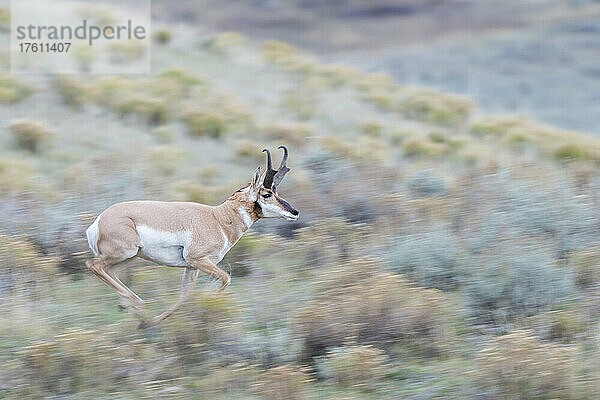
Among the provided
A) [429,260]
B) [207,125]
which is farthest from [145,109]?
[429,260]

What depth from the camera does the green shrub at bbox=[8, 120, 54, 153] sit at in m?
13.9

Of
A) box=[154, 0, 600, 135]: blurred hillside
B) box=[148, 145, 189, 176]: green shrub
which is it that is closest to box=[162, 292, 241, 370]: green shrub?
box=[148, 145, 189, 176]: green shrub

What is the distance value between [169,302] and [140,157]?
5.69 m

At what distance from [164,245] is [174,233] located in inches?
5.0

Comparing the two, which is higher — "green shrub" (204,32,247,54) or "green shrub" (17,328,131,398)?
"green shrub" (204,32,247,54)

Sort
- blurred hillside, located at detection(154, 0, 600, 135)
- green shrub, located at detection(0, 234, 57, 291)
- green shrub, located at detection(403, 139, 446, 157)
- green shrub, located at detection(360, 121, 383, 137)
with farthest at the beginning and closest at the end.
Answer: blurred hillside, located at detection(154, 0, 600, 135) → green shrub, located at detection(360, 121, 383, 137) → green shrub, located at detection(403, 139, 446, 157) → green shrub, located at detection(0, 234, 57, 291)

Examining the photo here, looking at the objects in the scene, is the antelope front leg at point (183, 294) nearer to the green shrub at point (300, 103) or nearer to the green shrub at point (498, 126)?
the green shrub at point (300, 103)

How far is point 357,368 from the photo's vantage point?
255 inches

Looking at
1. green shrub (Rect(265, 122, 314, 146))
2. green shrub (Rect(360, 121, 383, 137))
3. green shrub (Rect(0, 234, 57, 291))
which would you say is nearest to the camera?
green shrub (Rect(0, 234, 57, 291))

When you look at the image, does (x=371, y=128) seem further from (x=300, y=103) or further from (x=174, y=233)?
(x=174, y=233)

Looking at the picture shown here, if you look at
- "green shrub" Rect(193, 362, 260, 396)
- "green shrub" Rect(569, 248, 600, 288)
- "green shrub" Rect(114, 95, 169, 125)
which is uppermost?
"green shrub" Rect(114, 95, 169, 125)

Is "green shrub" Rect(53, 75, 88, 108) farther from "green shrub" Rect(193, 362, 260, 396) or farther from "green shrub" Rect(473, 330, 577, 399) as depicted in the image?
"green shrub" Rect(473, 330, 577, 399)

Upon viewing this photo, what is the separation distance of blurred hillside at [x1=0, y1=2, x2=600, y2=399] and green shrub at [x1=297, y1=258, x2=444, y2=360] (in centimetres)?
2

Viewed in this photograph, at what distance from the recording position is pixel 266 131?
16219 mm
